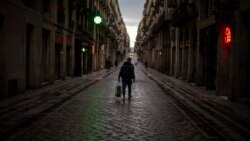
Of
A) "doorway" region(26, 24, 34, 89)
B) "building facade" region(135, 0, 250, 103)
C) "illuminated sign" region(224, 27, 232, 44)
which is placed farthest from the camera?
"doorway" region(26, 24, 34, 89)

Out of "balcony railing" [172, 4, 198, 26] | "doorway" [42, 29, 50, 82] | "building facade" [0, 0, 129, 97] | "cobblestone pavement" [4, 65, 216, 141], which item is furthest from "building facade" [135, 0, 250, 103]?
"doorway" [42, 29, 50, 82]

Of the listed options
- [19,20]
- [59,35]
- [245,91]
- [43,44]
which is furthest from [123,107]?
[59,35]

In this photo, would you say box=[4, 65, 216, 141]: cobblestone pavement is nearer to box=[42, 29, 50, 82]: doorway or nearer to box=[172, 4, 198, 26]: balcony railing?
box=[42, 29, 50, 82]: doorway

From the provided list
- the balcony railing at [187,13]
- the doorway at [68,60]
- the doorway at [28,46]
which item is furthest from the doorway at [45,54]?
the balcony railing at [187,13]

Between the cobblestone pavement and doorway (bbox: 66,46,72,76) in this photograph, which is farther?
doorway (bbox: 66,46,72,76)

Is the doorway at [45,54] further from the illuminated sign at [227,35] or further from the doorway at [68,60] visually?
the illuminated sign at [227,35]

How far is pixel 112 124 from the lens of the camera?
1121cm

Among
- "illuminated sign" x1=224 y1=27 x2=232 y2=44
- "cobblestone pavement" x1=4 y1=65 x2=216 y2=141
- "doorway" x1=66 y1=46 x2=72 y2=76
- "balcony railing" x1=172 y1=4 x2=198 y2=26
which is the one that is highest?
"balcony railing" x1=172 y1=4 x2=198 y2=26

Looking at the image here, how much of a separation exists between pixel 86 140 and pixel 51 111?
16.4 ft

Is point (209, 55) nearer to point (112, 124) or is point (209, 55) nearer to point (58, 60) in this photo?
point (58, 60)

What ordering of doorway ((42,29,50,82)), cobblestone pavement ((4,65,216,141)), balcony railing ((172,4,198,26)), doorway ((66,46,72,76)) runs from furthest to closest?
doorway ((66,46,72,76)) → balcony railing ((172,4,198,26)) → doorway ((42,29,50,82)) → cobblestone pavement ((4,65,216,141))

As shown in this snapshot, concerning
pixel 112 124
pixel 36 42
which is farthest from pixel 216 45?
pixel 112 124

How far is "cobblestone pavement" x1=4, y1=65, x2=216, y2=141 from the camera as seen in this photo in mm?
9445

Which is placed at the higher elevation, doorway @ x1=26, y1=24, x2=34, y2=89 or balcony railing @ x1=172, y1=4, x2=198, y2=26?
balcony railing @ x1=172, y1=4, x2=198, y2=26
